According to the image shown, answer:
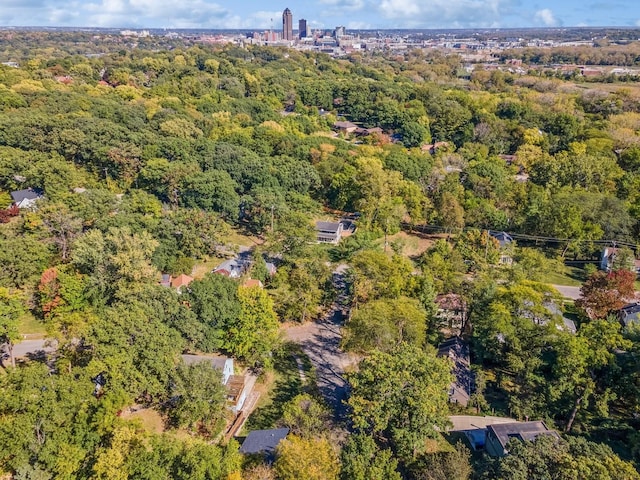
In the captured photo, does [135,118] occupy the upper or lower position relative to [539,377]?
upper

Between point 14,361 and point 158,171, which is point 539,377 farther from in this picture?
point 158,171

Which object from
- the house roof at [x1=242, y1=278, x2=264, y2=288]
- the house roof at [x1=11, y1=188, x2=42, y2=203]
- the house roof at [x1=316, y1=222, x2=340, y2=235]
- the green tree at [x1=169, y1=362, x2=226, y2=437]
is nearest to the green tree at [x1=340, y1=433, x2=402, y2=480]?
the green tree at [x1=169, y1=362, x2=226, y2=437]

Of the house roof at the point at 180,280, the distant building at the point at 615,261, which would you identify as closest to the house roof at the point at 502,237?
the distant building at the point at 615,261

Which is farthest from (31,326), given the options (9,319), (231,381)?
(231,381)

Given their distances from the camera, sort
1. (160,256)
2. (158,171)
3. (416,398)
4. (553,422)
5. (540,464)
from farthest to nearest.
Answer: (158,171) → (160,256) → (553,422) → (416,398) → (540,464)

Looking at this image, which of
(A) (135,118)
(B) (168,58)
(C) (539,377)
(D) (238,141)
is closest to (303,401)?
(C) (539,377)

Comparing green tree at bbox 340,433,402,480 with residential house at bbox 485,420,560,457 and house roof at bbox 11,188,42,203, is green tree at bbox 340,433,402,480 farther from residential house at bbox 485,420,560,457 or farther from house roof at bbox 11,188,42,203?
house roof at bbox 11,188,42,203
